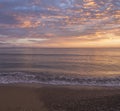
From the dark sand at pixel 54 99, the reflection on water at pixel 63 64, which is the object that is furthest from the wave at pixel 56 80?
the reflection on water at pixel 63 64

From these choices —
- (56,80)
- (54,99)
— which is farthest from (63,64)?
(54,99)

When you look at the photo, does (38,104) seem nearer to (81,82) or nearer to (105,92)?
(105,92)

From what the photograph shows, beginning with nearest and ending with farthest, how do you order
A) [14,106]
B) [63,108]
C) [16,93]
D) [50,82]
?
[63,108] < [14,106] < [16,93] < [50,82]

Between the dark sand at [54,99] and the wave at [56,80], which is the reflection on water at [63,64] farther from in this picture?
the dark sand at [54,99]

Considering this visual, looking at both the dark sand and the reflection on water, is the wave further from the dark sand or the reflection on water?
the reflection on water

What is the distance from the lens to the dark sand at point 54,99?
12.5m

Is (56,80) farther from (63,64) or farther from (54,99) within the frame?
(63,64)

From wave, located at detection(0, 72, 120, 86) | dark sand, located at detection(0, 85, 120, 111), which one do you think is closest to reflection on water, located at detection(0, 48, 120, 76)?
wave, located at detection(0, 72, 120, 86)

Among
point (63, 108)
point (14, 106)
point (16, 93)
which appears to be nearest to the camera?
point (63, 108)

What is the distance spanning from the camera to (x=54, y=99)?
47.9ft

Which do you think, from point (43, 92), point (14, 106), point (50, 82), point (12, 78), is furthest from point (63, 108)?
point (12, 78)

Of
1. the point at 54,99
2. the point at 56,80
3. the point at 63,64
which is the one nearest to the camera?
the point at 54,99

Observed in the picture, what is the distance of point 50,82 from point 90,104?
910cm

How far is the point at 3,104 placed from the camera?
44.5ft
